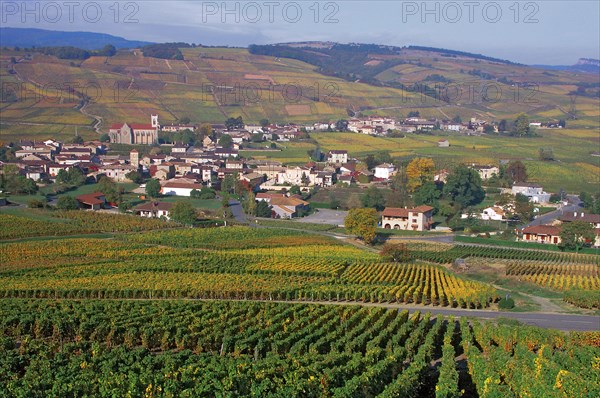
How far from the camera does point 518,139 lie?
9644cm

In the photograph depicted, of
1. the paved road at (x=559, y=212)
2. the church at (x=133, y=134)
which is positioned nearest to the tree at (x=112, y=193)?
the paved road at (x=559, y=212)

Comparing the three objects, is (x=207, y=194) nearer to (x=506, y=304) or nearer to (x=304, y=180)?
(x=304, y=180)

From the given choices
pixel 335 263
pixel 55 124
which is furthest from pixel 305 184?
pixel 55 124

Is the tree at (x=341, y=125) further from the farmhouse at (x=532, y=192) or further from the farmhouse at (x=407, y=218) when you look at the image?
the farmhouse at (x=407, y=218)

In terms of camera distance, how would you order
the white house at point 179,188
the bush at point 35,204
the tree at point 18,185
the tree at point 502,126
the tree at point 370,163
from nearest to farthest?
1. the bush at point 35,204
2. the tree at point 18,185
3. the white house at point 179,188
4. the tree at point 370,163
5. the tree at point 502,126

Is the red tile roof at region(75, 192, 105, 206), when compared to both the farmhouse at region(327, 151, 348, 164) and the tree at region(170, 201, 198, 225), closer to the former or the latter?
the tree at region(170, 201, 198, 225)

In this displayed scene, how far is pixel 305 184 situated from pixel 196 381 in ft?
167

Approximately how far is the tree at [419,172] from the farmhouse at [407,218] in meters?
11.4

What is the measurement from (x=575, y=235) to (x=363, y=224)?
1234 cm

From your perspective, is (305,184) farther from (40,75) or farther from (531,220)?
(40,75)

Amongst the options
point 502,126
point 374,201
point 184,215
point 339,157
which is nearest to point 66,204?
point 184,215

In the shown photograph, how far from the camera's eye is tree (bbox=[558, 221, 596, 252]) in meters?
41.3

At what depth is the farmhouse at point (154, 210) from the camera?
4950 centimetres

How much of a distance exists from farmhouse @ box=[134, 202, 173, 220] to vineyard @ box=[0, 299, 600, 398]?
24743 mm
